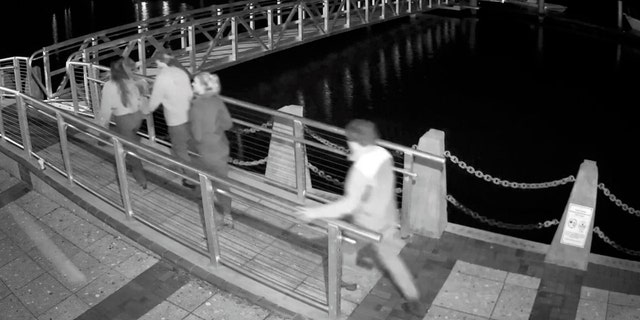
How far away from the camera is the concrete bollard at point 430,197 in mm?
6988

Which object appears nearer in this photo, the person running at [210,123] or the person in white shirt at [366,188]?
the person in white shirt at [366,188]

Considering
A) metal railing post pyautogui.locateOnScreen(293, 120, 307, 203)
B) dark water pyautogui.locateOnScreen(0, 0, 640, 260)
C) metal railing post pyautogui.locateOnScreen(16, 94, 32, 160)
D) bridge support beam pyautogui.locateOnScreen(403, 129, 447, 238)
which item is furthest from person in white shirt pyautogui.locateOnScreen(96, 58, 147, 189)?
dark water pyautogui.locateOnScreen(0, 0, 640, 260)

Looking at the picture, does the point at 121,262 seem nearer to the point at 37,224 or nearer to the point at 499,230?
the point at 37,224

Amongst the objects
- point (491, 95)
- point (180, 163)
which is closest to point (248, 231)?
point (180, 163)

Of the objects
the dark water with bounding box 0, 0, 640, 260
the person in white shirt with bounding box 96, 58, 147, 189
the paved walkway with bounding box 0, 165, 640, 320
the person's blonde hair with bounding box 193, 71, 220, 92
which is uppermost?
the person's blonde hair with bounding box 193, 71, 220, 92

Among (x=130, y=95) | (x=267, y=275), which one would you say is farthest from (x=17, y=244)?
(x=267, y=275)

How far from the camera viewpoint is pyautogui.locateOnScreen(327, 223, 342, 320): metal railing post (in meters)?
5.05

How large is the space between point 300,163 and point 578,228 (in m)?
3.09

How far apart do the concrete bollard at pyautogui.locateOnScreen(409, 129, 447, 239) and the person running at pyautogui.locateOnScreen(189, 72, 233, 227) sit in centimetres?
203

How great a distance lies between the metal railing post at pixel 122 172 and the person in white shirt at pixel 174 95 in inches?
27.2

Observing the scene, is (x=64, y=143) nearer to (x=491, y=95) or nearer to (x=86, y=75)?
(x=86, y=75)

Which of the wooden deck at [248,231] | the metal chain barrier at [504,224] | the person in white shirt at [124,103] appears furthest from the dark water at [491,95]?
the person in white shirt at [124,103]

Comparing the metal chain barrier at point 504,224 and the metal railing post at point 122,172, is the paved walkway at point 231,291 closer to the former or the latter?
the metal railing post at point 122,172

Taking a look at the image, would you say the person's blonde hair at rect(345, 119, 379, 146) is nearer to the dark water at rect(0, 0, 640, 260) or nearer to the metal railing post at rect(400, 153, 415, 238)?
the metal railing post at rect(400, 153, 415, 238)
